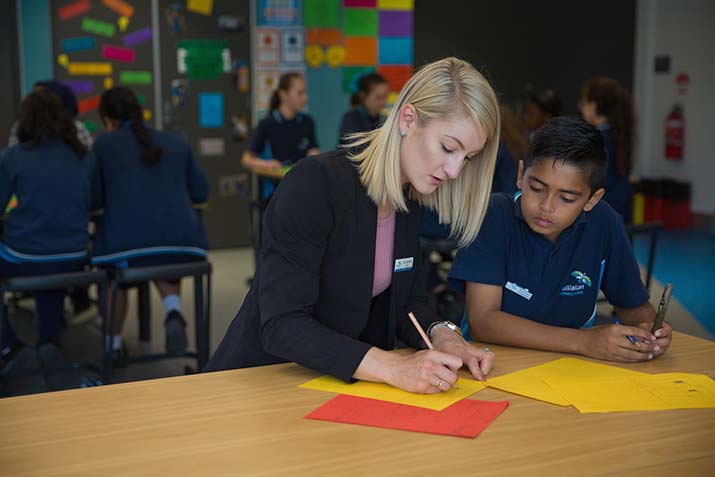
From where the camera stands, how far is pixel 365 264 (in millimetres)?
1838

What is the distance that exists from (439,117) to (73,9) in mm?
5619

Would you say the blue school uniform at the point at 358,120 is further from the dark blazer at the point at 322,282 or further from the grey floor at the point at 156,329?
the dark blazer at the point at 322,282

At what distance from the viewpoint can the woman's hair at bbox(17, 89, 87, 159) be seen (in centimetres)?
378

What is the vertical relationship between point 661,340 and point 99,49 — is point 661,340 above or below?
below

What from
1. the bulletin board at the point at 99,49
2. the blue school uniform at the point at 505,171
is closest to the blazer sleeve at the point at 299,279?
the blue school uniform at the point at 505,171

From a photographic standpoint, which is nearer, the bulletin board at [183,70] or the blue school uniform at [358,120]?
the blue school uniform at [358,120]

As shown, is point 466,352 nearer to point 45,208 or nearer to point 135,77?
point 45,208

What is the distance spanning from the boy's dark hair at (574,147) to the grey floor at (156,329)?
7.64 ft

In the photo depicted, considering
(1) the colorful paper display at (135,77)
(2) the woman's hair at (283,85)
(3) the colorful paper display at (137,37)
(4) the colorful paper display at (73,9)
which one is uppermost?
(4) the colorful paper display at (73,9)

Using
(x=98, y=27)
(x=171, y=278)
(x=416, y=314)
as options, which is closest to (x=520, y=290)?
(x=416, y=314)

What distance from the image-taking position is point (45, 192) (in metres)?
3.79

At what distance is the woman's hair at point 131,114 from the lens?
156 inches

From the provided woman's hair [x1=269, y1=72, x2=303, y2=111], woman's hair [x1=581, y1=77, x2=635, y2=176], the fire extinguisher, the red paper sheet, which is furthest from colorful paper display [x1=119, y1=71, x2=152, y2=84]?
the red paper sheet

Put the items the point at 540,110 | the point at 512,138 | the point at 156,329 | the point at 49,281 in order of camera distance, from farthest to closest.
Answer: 1. the point at 540,110
2. the point at 156,329
3. the point at 512,138
4. the point at 49,281
